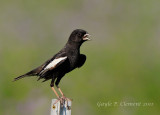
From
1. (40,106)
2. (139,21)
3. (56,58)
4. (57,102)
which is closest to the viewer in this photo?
(57,102)

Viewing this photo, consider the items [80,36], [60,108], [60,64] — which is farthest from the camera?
[80,36]

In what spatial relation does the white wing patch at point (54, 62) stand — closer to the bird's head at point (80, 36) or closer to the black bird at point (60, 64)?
the black bird at point (60, 64)

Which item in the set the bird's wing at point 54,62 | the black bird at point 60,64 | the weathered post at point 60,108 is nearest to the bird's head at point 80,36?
the black bird at point 60,64

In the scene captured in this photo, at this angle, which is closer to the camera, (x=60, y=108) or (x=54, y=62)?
(x=60, y=108)

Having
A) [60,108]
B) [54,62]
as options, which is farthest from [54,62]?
[60,108]

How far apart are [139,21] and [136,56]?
1.62 metres

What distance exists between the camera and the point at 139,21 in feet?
43.2

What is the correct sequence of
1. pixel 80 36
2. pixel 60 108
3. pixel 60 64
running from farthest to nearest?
1. pixel 80 36
2. pixel 60 64
3. pixel 60 108

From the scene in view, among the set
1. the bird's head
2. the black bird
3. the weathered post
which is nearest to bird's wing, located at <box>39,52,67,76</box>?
the black bird

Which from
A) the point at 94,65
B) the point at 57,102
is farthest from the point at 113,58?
the point at 57,102

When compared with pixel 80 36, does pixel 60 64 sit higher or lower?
lower

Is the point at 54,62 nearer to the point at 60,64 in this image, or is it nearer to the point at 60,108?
the point at 60,64

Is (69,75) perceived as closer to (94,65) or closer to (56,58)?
(94,65)

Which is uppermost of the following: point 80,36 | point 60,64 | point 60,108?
point 80,36
